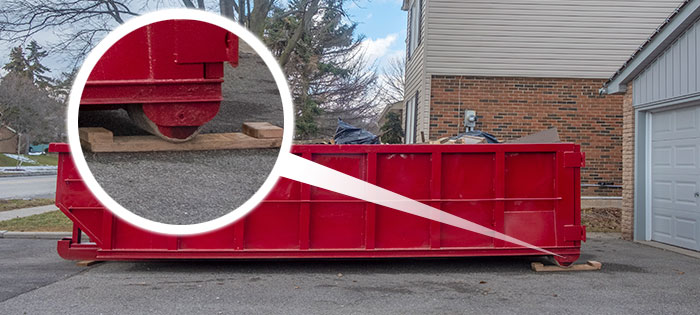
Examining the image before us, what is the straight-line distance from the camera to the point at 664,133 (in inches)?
390

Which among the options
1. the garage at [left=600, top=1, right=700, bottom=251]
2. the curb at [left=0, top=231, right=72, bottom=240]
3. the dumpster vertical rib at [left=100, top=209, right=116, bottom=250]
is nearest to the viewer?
the dumpster vertical rib at [left=100, top=209, right=116, bottom=250]

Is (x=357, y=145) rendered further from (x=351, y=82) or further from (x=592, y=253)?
(x=351, y=82)

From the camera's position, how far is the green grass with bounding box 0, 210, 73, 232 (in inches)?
421

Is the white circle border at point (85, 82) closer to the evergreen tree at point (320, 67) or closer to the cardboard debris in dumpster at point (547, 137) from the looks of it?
the evergreen tree at point (320, 67)

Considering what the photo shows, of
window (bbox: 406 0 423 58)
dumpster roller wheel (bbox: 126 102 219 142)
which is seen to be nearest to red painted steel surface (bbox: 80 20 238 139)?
dumpster roller wheel (bbox: 126 102 219 142)

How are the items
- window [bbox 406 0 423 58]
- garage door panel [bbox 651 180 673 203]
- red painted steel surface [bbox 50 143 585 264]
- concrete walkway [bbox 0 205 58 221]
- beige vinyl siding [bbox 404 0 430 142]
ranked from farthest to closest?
window [bbox 406 0 423 58] → concrete walkway [bbox 0 205 58 221] → beige vinyl siding [bbox 404 0 430 142] → garage door panel [bbox 651 180 673 203] → red painted steel surface [bbox 50 143 585 264]

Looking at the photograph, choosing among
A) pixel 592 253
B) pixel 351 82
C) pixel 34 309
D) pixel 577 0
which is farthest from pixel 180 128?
pixel 351 82

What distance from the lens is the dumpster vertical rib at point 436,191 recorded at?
6898 mm

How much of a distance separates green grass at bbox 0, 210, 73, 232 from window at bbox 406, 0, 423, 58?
28.1 ft

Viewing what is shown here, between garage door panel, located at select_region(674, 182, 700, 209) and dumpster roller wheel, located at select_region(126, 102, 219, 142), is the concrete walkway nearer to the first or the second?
garage door panel, located at select_region(674, 182, 700, 209)

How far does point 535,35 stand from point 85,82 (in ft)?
41.3

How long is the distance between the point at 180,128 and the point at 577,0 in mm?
12996

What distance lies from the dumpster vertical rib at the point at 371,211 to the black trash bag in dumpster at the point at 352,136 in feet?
1.17

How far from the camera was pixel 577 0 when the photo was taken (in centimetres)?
1262
